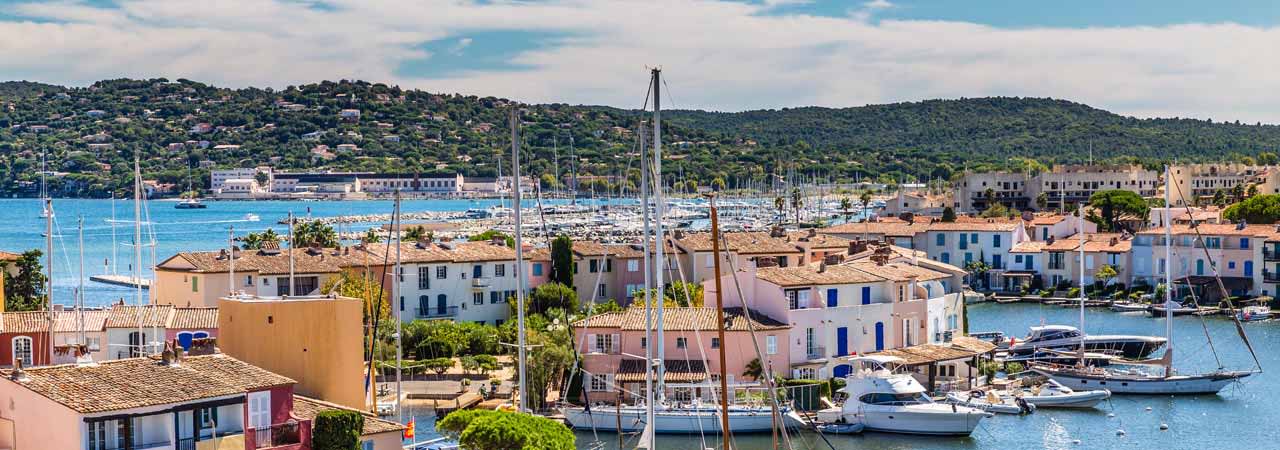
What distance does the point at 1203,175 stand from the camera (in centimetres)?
16250

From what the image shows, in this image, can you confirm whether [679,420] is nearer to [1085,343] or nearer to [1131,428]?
[1131,428]

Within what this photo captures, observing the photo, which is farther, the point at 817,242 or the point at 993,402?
the point at 817,242

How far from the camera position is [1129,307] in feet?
284

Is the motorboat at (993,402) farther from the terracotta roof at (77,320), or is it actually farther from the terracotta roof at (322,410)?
the terracotta roof at (77,320)

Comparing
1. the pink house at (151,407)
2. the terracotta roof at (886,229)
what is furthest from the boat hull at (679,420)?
the terracotta roof at (886,229)

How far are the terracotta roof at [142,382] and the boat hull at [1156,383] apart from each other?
35327 millimetres

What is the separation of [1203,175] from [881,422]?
127 metres

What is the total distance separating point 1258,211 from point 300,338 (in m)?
88.2

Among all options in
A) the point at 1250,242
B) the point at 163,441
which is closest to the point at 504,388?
the point at 163,441

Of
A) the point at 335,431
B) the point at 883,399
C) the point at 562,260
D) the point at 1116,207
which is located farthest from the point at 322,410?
the point at 1116,207

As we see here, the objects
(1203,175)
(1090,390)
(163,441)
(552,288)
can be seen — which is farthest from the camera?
(1203,175)

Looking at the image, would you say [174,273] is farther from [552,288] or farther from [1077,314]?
[1077,314]

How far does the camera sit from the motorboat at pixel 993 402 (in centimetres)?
4931

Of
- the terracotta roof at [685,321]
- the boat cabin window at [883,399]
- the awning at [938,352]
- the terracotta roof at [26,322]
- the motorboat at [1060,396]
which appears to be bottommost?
the motorboat at [1060,396]
